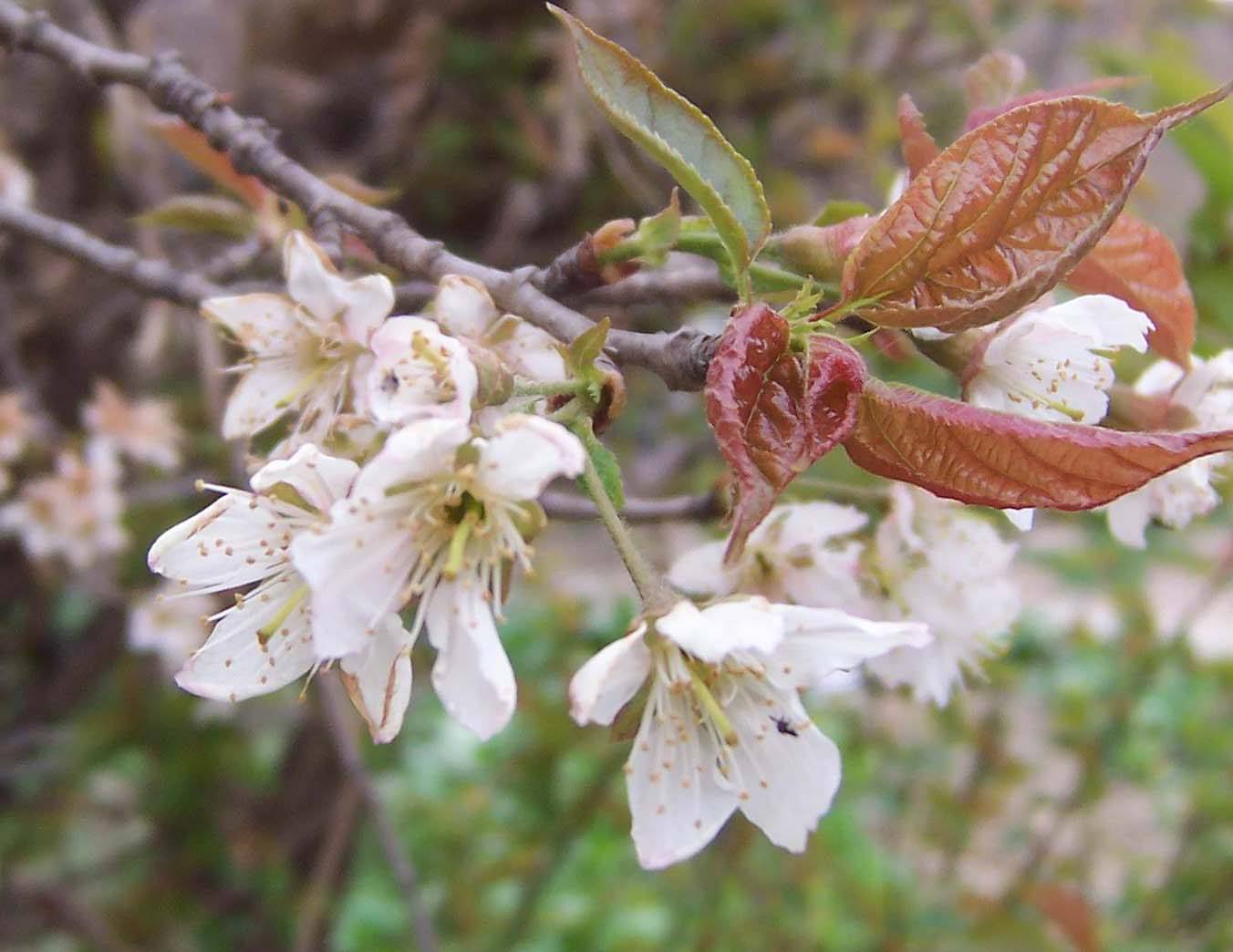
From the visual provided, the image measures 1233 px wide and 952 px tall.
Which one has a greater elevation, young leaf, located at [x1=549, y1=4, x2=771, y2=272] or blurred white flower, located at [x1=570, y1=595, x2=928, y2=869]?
young leaf, located at [x1=549, y1=4, x2=771, y2=272]

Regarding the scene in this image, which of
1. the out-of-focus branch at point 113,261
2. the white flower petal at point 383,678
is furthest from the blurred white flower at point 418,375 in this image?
the out-of-focus branch at point 113,261

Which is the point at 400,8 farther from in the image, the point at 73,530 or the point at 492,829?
the point at 492,829

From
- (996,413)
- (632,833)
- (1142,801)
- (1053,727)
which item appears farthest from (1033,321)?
(1142,801)

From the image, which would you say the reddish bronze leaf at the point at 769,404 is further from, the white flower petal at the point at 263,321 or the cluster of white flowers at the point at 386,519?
the white flower petal at the point at 263,321

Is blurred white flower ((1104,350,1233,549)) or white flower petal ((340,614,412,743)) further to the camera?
blurred white flower ((1104,350,1233,549))

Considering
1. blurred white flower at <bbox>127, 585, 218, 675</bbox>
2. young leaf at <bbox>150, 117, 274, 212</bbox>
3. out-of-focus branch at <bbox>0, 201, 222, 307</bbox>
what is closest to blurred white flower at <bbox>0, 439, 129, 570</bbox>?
blurred white flower at <bbox>127, 585, 218, 675</bbox>

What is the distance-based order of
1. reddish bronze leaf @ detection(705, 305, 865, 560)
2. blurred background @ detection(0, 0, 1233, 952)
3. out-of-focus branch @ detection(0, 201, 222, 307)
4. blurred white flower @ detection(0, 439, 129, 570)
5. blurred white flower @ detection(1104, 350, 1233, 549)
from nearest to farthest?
reddish bronze leaf @ detection(705, 305, 865, 560) → blurred white flower @ detection(1104, 350, 1233, 549) → out-of-focus branch @ detection(0, 201, 222, 307) → blurred white flower @ detection(0, 439, 129, 570) → blurred background @ detection(0, 0, 1233, 952)

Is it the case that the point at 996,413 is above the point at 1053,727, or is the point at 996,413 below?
above

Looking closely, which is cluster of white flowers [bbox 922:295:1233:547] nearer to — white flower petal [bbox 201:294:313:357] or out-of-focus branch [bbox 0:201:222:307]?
white flower petal [bbox 201:294:313:357]
